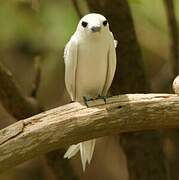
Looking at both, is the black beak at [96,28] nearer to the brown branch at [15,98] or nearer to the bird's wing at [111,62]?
the bird's wing at [111,62]

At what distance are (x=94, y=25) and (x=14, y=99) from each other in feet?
1.91

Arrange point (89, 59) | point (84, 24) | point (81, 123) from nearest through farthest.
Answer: point (81, 123) < point (84, 24) < point (89, 59)

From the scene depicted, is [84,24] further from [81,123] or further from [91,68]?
[81,123]

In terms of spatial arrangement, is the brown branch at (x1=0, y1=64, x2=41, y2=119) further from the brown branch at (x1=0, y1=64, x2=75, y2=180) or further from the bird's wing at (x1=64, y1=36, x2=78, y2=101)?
the bird's wing at (x1=64, y1=36, x2=78, y2=101)

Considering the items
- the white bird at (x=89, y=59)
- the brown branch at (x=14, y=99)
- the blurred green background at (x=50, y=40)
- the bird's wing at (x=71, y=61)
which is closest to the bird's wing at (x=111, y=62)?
the white bird at (x=89, y=59)

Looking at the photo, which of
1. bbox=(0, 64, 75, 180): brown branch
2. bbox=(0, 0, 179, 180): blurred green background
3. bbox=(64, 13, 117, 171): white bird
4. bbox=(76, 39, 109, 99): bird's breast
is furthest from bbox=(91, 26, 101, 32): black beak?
bbox=(0, 64, 75, 180): brown branch

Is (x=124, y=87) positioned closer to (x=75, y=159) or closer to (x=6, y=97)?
(x=6, y=97)

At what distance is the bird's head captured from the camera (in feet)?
5.36

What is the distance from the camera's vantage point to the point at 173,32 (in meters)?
2.18

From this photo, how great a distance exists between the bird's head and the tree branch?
21cm

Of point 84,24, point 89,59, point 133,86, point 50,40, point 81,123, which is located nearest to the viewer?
point 81,123

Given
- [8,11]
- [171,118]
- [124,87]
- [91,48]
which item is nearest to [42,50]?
[8,11]

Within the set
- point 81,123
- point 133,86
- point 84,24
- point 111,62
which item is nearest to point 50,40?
point 133,86

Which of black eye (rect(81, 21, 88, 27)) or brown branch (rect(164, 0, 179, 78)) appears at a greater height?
black eye (rect(81, 21, 88, 27))
